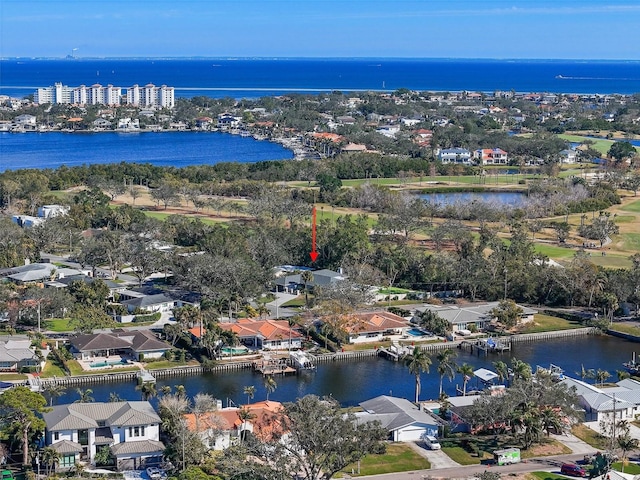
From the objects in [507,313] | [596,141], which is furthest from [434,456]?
[596,141]

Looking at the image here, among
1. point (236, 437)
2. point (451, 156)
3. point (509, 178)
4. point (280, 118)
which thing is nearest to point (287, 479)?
point (236, 437)

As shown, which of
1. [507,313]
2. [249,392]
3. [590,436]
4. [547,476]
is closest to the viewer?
[547,476]

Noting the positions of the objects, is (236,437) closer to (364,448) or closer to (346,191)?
(364,448)

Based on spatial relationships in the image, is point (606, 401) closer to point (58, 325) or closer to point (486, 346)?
point (486, 346)

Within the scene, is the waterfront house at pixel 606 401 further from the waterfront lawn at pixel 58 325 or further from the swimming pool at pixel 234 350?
the waterfront lawn at pixel 58 325

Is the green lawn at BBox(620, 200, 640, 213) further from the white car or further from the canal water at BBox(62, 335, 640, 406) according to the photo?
the white car

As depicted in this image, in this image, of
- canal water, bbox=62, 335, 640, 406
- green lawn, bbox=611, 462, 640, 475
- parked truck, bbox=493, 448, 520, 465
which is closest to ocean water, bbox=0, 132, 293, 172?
canal water, bbox=62, 335, 640, 406
